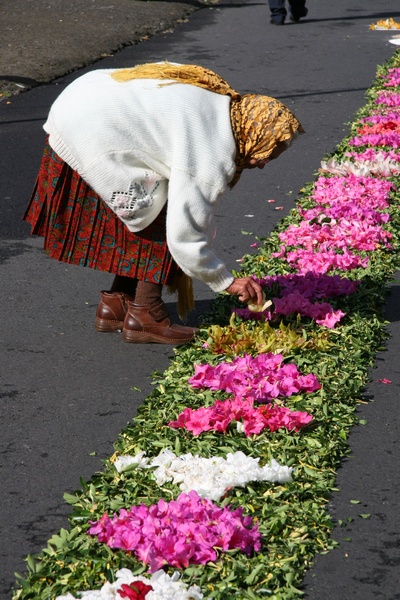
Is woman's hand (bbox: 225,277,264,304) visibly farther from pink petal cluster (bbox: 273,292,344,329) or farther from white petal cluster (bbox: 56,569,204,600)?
white petal cluster (bbox: 56,569,204,600)

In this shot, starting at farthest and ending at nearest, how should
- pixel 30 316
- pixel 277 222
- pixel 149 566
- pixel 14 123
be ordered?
pixel 14 123 < pixel 277 222 < pixel 30 316 < pixel 149 566

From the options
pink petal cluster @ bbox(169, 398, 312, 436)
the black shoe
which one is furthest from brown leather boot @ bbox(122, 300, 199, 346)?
the black shoe

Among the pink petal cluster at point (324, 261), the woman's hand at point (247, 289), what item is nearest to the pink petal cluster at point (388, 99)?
the pink petal cluster at point (324, 261)

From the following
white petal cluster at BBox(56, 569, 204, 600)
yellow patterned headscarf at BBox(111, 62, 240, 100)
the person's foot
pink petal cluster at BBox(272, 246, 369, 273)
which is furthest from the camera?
the person's foot

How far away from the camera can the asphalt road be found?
3.45m

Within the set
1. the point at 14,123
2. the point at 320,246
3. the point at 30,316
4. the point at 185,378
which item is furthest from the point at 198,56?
the point at 185,378

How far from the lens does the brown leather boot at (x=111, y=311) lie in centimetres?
514

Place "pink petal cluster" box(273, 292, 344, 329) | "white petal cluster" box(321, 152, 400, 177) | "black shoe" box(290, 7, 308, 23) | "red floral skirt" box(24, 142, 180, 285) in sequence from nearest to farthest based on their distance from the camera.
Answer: "red floral skirt" box(24, 142, 180, 285) → "pink petal cluster" box(273, 292, 344, 329) → "white petal cluster" box(321, 152, 400, 177) → "black shoe" box(290, 7, 308, 23)

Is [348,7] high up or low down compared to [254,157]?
down

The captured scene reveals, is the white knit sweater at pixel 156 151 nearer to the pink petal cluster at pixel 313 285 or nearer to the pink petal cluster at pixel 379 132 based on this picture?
the pink petal cluster at pixel 313 285

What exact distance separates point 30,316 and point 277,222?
87.0 inches

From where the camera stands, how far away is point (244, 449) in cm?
396

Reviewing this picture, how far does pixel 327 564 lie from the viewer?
334 cm

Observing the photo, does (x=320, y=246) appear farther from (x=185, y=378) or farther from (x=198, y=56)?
(x=198, y=56)
